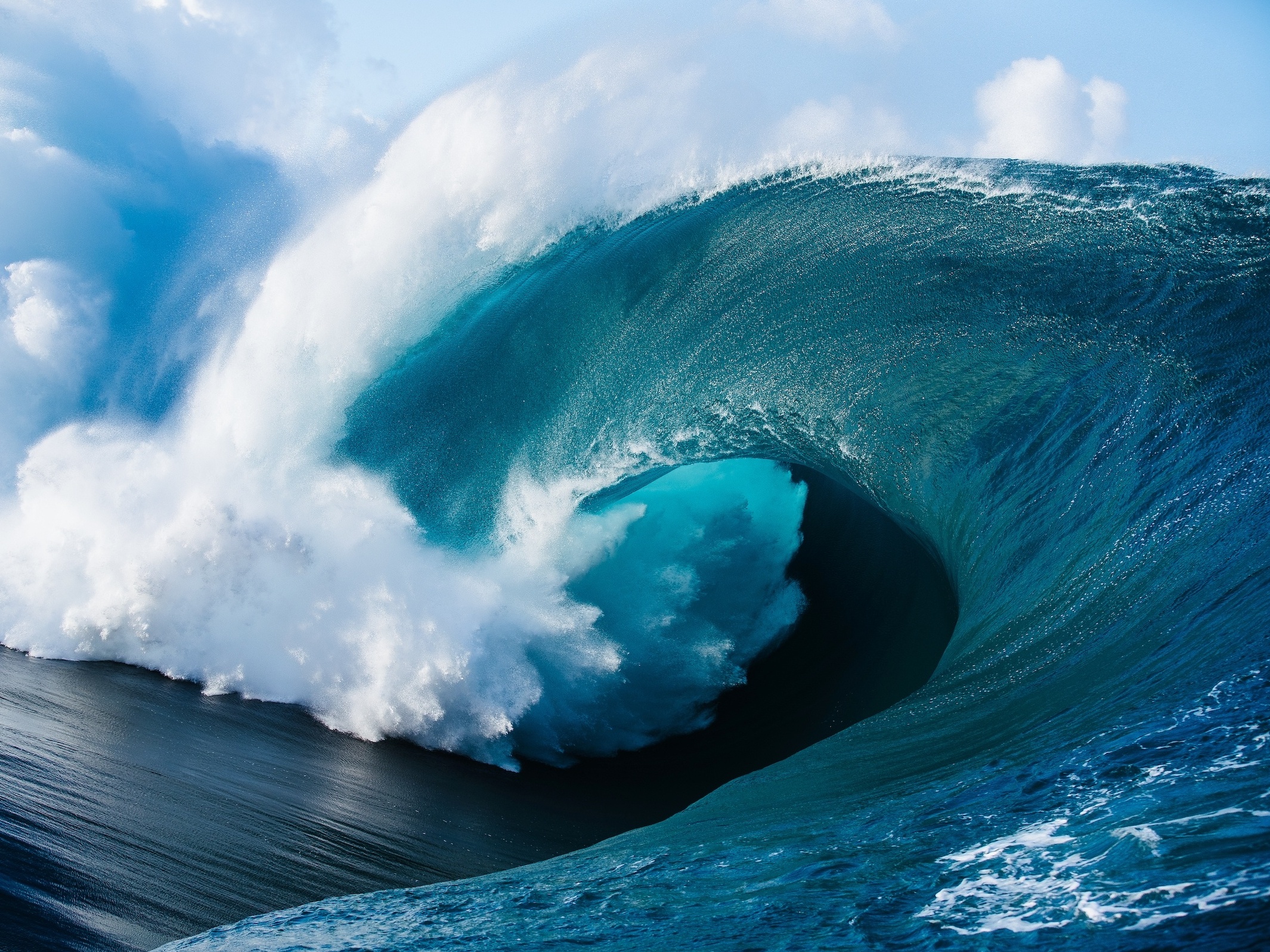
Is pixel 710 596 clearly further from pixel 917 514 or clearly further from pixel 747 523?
pixel 917 514

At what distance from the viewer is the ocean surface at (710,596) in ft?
9.23

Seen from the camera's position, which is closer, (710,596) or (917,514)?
(917,514)

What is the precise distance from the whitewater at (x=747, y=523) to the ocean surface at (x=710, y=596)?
1.1 inches

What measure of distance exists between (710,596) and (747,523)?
78 centimetres

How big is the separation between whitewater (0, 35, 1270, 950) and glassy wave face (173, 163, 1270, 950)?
0.02m

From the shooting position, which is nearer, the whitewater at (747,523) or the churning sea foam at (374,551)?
the whitewater at (747,523)

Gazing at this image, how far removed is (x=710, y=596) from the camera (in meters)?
6.96

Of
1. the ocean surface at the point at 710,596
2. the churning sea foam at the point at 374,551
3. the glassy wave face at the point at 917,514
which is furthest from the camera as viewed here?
the churning sea foam at the point at 374,551

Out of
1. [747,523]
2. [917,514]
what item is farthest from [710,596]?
[917,514]

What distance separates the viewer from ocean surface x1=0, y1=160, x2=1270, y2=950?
111 inches

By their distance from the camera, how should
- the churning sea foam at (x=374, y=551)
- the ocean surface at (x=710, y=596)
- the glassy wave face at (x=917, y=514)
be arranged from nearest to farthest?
the glassy wave face at (x=917, y=514) → the ocean surface at (x=710, y=596) → the churning sea foam at (x=374, y=551)

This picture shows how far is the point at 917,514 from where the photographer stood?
5742 millimetres

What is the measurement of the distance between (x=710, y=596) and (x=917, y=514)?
1947mm

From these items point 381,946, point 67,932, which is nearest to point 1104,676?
point 381,946
